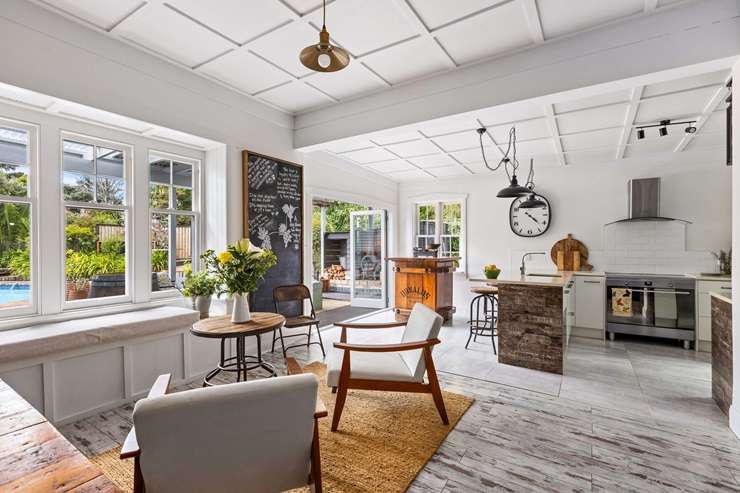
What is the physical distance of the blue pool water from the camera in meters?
2.69

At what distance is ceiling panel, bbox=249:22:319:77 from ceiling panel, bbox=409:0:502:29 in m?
0.80

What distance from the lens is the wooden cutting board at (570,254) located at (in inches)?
225

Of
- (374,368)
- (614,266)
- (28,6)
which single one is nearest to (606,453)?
(374,368)

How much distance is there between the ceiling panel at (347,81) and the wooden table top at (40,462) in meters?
3.13

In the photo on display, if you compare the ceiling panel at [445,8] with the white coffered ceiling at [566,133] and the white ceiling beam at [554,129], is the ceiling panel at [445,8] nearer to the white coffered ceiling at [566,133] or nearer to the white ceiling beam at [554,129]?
the white coffered ceiling at [566,133]

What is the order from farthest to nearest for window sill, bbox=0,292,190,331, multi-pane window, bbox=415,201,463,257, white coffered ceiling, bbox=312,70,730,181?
1. multi-pane window, bbox=415,201,463,257
2. white coffered ceiling, bbox=312,70,730,181
3. window sill, bbox=0,292,190,331

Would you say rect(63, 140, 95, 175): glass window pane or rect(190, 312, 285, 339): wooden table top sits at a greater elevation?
rect(63, 140, 95, 175): glass window pane

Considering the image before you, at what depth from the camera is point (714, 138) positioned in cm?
459

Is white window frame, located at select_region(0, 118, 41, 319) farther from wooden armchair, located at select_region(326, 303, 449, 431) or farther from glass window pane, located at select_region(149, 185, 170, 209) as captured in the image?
wooden armchair, located at select_region(326, 303, 449, 431)

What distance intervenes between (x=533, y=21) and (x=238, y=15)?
6.87ft

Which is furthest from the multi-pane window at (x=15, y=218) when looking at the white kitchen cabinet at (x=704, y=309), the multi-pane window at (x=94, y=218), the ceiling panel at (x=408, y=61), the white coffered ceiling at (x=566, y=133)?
the white kitchen cabinet at (x=704, y=309)

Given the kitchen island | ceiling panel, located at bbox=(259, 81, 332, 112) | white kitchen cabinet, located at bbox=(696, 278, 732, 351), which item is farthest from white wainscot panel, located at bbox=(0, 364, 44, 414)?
white kitchen cabinet, located at bbox=(696, 278, 732, 351)

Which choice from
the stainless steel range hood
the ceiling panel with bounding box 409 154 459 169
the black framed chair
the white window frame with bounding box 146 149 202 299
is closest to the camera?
the white window frame with bounding box 146 149 202 299

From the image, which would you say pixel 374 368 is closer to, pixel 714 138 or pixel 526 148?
pixel 526 148
